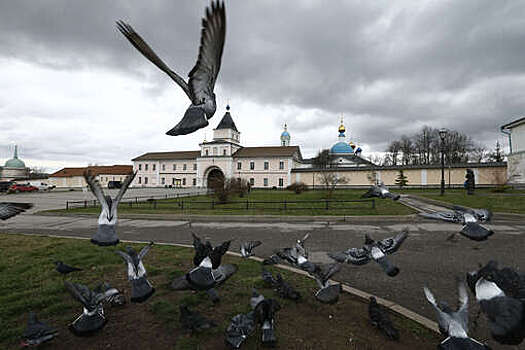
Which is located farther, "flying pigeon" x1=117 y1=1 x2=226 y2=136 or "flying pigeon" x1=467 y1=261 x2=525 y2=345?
"flying pigeon" x1=117 y1=1 x2=226 y2=136

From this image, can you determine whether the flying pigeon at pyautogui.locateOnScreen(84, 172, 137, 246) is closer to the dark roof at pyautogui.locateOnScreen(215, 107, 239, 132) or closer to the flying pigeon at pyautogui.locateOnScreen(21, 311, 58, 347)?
the flying pigeon at pyautogui.locateOnScreen(21, 311, 58, 347)

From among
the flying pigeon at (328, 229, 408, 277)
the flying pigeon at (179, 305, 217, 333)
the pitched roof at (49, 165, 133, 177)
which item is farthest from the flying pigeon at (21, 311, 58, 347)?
the pitched roof at (49, 165, 133, 177)

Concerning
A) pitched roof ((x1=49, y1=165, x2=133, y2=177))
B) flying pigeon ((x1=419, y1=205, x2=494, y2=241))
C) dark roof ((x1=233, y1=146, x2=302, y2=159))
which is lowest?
flying pigeon ((x1=419, y1=205, x2=494, y2=241))

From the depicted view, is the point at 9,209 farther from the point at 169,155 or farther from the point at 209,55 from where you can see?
the point at 169,155

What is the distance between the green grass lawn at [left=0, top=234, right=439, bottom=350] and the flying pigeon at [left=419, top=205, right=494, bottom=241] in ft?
4.67

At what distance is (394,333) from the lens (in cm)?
271

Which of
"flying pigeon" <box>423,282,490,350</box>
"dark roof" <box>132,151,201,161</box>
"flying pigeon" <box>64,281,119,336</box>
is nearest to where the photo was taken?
"flying pigeon" <box>423,282,490,350</box>

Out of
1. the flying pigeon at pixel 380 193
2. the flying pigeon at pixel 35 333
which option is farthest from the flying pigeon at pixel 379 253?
the flying pigeon at pixel 35 333

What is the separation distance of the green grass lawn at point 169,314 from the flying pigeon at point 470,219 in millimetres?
1425

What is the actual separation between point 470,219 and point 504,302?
814 millimetres

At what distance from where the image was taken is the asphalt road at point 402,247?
13.8 ft

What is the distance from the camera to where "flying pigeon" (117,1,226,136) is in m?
2.09

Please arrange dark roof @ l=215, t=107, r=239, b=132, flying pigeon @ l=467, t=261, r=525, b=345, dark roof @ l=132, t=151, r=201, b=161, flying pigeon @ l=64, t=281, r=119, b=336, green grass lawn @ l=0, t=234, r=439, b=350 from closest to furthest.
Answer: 1. flying pigeon @ l=467, t=261, r=525, b=345
2. flying pigeon @ l=64, t=281, r=119, b=336
3. green grass lawn @ l=0, t=234, r=439, b=350
4. dark roof @ l=215, t=107, r=239, b=132
5. dark roof @ l=132, t=151, r=201, b=161

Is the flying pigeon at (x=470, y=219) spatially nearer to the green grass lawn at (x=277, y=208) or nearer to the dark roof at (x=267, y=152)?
the green grass lawn at (x=277, y=208)
